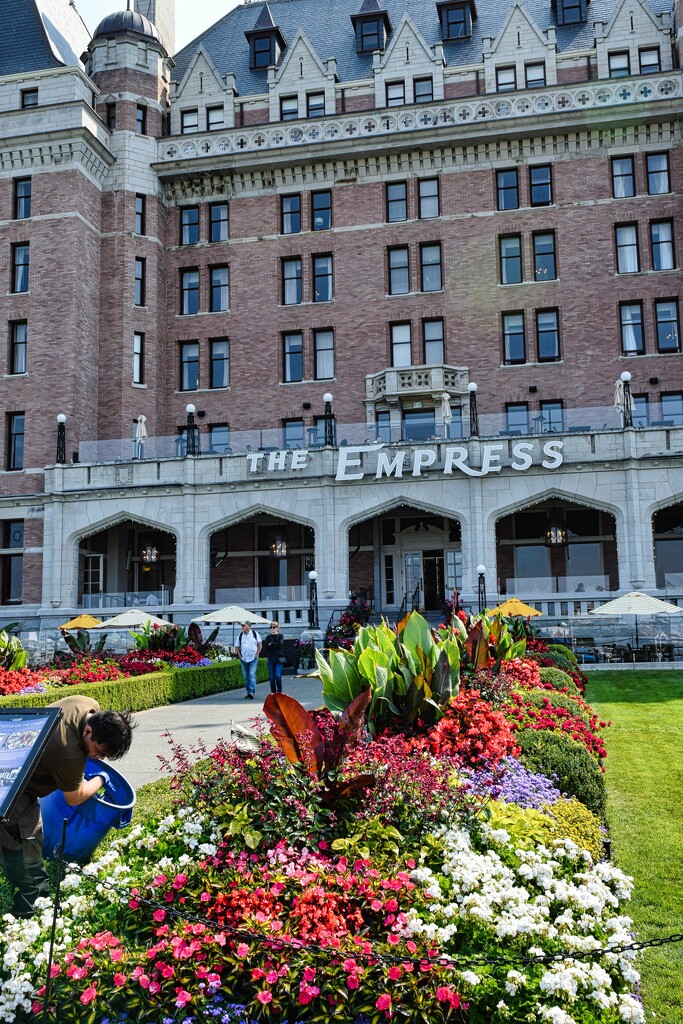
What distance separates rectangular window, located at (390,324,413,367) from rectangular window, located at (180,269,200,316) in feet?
29.1

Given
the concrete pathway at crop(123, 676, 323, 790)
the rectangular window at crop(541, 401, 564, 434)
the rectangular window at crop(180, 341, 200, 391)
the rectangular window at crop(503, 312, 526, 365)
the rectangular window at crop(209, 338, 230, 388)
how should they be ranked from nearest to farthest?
the concrete pathway at crop(123, 676, 323, 790) < the rectangular window at crop(541, 401, 564, 434) < the rectangular window at crop(503, 312, 526, 365) < the rectangular window at crop(209, 338, 230, 388) < the rectangular window at crop(180, 341, 200, 391)

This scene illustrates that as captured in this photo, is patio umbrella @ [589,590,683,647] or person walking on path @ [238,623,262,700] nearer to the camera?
person walking on path @ [238,623,262,700]

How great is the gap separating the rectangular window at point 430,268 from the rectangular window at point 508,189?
312 centimetres

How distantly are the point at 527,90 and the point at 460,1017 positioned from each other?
3705 cm

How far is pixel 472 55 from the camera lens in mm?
38656

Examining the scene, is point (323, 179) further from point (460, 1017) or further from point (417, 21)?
point (460, 1017)

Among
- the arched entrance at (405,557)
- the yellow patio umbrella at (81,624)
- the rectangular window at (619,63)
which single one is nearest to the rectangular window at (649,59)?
the rectangular window at (619,63)

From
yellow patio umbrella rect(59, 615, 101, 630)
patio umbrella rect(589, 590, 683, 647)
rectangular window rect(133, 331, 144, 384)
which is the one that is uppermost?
rectangular window rect(133, 331, 144, 384)

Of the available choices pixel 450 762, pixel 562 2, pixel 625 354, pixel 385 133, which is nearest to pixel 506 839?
pixel 450 762

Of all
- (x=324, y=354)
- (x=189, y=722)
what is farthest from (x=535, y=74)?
(x=189, y=722)

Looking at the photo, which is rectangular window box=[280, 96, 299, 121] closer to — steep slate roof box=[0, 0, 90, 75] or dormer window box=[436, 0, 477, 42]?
dormer window box=[436, 0, 477, 42]

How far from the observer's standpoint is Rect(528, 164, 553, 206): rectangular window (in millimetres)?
35969

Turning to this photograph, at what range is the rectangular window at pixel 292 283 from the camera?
37.8 m

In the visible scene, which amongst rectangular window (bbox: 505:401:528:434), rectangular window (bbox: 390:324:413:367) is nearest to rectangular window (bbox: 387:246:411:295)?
rectangular window (bbox: 390:324:413:367)
